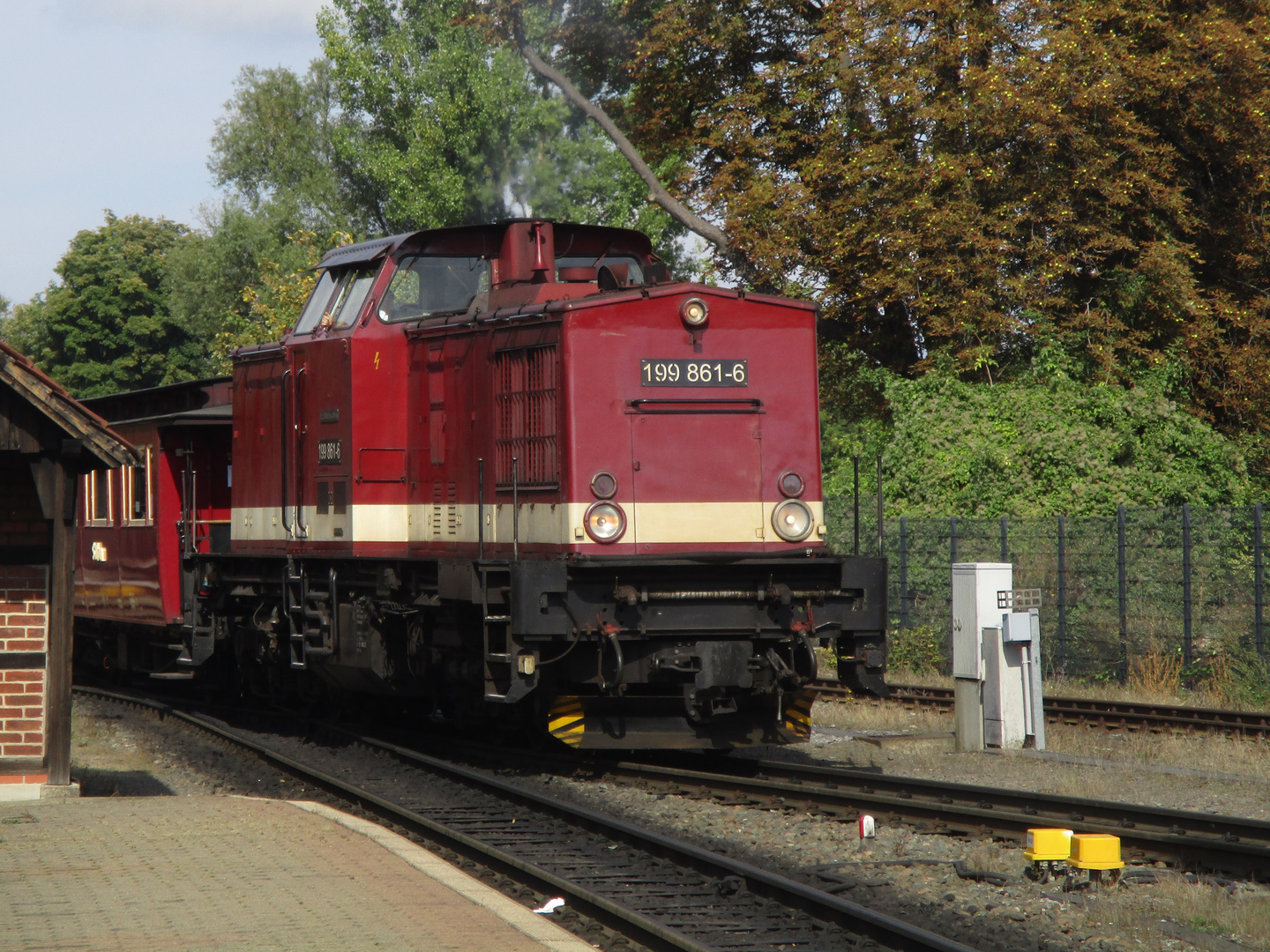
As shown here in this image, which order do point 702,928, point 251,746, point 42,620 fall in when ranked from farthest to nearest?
1. point 251,746
2. point 42,620
3. point 702,928

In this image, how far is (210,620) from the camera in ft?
48.1

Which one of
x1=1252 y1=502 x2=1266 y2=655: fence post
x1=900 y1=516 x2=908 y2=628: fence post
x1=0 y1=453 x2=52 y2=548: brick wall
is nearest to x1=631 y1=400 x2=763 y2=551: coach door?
x1=0 y1=453 x2=52 y2=548: brick wall

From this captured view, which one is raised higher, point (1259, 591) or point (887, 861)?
Answer: point (1259, 591)

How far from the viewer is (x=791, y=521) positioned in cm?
1032

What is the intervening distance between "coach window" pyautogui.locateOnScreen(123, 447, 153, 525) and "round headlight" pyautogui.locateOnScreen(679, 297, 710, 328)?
27.5ft

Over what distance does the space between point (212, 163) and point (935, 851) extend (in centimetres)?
4246

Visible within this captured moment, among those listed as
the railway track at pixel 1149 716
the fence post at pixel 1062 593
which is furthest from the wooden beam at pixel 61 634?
the fence post at pixel 1062 593

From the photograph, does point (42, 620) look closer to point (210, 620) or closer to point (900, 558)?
point (210, 620)

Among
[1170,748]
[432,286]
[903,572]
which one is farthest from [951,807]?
[903,572]

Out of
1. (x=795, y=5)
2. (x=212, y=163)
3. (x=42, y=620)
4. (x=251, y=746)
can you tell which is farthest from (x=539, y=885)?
(x=212, y=163)

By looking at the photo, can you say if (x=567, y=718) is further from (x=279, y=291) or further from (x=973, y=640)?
(x=279, y=291)

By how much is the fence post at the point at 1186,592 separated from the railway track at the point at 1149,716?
192 centimetres

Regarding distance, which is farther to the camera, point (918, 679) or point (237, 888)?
point (918, 679)

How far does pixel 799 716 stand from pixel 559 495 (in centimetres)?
253
